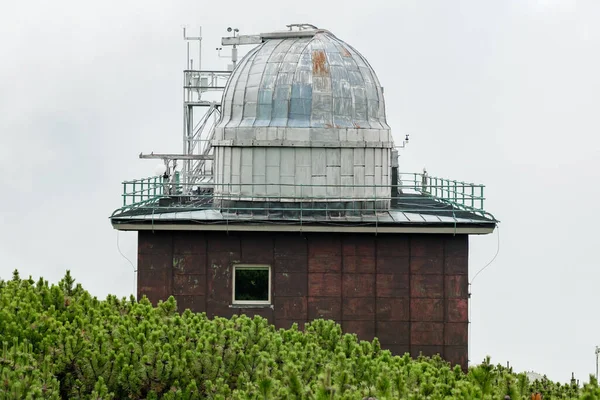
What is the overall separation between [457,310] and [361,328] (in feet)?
9.27

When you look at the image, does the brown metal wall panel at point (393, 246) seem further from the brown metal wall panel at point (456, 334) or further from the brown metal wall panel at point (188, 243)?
the brown metal wall panel at point (188, 243)

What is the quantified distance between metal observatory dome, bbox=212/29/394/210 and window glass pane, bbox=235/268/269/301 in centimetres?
251

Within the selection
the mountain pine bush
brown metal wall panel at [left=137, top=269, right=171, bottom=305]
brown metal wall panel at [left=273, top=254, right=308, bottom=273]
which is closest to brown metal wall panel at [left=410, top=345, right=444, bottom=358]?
brown metal wall panel at [left=273, top=254, right=308, bottom=273]

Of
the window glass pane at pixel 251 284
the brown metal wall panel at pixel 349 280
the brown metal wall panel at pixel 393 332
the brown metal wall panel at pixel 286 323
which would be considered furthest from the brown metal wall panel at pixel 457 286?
the window glass pane at pixel 251 284

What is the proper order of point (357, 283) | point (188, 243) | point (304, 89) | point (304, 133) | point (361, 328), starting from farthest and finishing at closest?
1. point (304, 89)
2. point (304, 133)
3. point (188, 243)
4. point (357, 283)
5. point (361, 328)

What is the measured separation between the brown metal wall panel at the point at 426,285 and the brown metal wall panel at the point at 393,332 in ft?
3.17

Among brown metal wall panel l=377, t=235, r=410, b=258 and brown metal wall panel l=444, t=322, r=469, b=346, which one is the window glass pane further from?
brown metal wall panel l=444, t=322, r=469, b=346

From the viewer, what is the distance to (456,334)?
1564 inches

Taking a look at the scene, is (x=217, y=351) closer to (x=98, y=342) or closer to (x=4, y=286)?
(x=98, y=342)

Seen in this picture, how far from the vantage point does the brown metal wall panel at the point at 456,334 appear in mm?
39656

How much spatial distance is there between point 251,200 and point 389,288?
5.11 metres

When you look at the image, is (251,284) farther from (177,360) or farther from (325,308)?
(177,360)

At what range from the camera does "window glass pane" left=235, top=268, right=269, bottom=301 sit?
39.8 metres

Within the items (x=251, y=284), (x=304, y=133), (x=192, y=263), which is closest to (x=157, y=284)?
(x=192, y=263)
